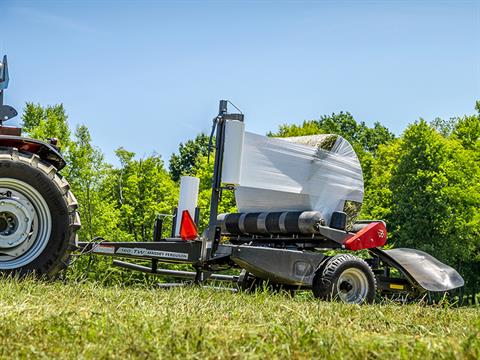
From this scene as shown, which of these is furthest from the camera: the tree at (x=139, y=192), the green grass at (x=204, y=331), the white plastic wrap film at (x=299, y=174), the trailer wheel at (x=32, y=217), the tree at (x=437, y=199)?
the tree at (x=139, y=192)

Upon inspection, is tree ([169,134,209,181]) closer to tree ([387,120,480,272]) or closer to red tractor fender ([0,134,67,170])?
tree ([387,120,480,272])

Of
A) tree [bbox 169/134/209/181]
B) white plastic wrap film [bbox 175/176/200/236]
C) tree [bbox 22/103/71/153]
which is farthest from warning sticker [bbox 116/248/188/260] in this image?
tree [bbox 169/134/209/181]

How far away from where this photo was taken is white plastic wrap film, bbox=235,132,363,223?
9.36 m

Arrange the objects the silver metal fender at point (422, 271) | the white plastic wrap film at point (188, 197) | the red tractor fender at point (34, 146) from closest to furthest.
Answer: the red tractor fender at point (34, 146) → the silver metal fender at point (422, 271) → the white plastic wrap film at point (188, 197)

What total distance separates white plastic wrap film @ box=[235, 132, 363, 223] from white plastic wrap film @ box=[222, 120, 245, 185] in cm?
16

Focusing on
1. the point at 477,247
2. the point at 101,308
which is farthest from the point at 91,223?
the point at 101,308

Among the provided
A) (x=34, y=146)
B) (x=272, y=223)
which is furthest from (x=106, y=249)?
(x=272, y=223)

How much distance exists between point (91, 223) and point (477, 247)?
816 inches

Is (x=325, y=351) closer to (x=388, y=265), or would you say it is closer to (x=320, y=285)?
(x=320, y=285)

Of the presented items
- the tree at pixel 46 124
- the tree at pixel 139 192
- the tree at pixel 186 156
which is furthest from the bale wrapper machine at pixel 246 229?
the tree at pixel 186 156

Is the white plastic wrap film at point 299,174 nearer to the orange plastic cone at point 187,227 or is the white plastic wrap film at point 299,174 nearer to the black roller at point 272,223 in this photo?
the black roller at point 272,223

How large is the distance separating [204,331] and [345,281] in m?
5.43

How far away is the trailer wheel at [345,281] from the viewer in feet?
29.2

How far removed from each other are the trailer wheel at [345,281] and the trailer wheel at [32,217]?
3184mm
